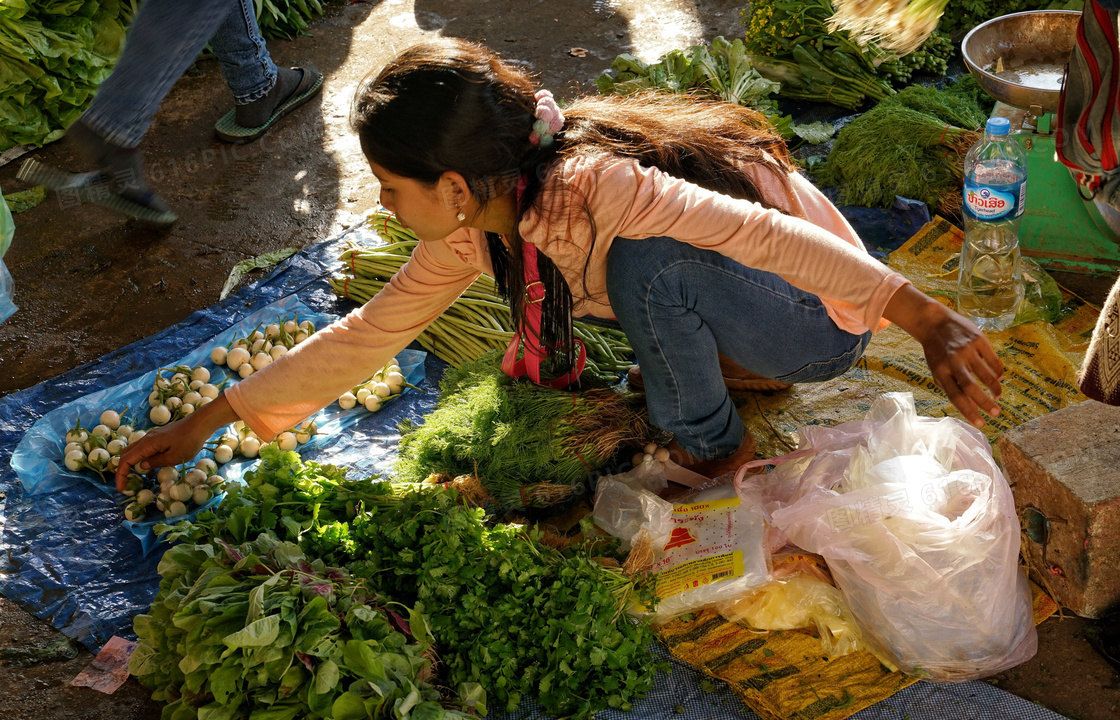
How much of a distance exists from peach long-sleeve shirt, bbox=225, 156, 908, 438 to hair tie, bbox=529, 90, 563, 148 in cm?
7

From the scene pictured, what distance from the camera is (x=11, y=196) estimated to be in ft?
12.9

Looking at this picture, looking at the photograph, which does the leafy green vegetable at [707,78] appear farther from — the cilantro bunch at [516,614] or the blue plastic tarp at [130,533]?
the cilantro bunch at [516,614]

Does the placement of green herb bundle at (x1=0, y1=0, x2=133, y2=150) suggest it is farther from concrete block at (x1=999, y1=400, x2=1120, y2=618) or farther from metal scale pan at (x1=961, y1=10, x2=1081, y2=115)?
concrete block at (x1=999, y1=400, x2=1120, y2=618)

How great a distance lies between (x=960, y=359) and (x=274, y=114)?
3748 millimetres

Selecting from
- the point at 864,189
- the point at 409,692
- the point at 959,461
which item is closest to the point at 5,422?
the point at 409,692

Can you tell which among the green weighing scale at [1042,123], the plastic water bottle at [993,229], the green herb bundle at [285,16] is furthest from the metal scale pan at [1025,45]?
the green herb bundle at [285,16]

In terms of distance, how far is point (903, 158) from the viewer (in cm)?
324

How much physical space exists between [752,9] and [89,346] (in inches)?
128

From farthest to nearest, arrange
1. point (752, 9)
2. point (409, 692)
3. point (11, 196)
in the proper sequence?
point (752, 9) → point (11, 196) → point (409, 692)

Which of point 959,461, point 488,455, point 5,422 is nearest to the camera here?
point 959,461

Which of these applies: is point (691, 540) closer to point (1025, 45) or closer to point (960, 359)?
point (960, 359)

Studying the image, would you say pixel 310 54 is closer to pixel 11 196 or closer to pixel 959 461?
pixel 11 196

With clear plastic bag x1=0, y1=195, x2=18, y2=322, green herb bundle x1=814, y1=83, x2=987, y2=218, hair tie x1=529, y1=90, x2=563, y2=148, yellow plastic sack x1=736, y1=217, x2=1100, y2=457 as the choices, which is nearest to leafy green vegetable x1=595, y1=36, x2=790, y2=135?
green herb bundle x1=814, y1=83, x2=987, y2=218

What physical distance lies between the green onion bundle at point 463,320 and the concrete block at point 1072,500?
113 cm
